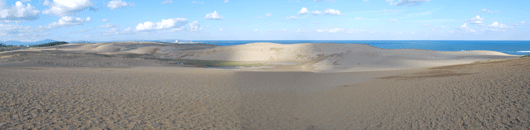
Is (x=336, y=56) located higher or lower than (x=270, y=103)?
higher

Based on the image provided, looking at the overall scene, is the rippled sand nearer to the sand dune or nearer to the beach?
the beach

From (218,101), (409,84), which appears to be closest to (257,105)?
(218,101)

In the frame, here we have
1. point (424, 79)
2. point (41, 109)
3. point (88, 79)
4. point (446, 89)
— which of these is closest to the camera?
point (41, 109)

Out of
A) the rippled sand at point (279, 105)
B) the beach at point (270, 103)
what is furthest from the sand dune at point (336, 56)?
the rippled sand at point (279, 105)

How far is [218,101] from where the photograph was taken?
948 centimetres

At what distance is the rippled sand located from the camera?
641cm

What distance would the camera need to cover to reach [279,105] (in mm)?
9180

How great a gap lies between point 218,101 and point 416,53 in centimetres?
2603

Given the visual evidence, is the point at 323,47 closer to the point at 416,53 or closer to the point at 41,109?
the point at 416,53

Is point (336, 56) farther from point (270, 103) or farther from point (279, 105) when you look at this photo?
point (279, 105)

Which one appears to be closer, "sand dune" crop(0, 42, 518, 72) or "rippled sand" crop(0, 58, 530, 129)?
"rippled sand" crop(0, 58, 530, 129)

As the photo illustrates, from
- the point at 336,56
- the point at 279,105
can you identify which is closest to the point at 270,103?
the point at 279,105

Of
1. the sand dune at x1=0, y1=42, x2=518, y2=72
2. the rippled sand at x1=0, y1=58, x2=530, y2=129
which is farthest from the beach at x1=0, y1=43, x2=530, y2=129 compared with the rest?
the sand dune at x1=0, y1=42, x2=518, y2=72

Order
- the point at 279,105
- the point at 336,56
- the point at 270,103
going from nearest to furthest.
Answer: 1. the point at 279,105
2. the point at 270,103
3. the point at 336,56
